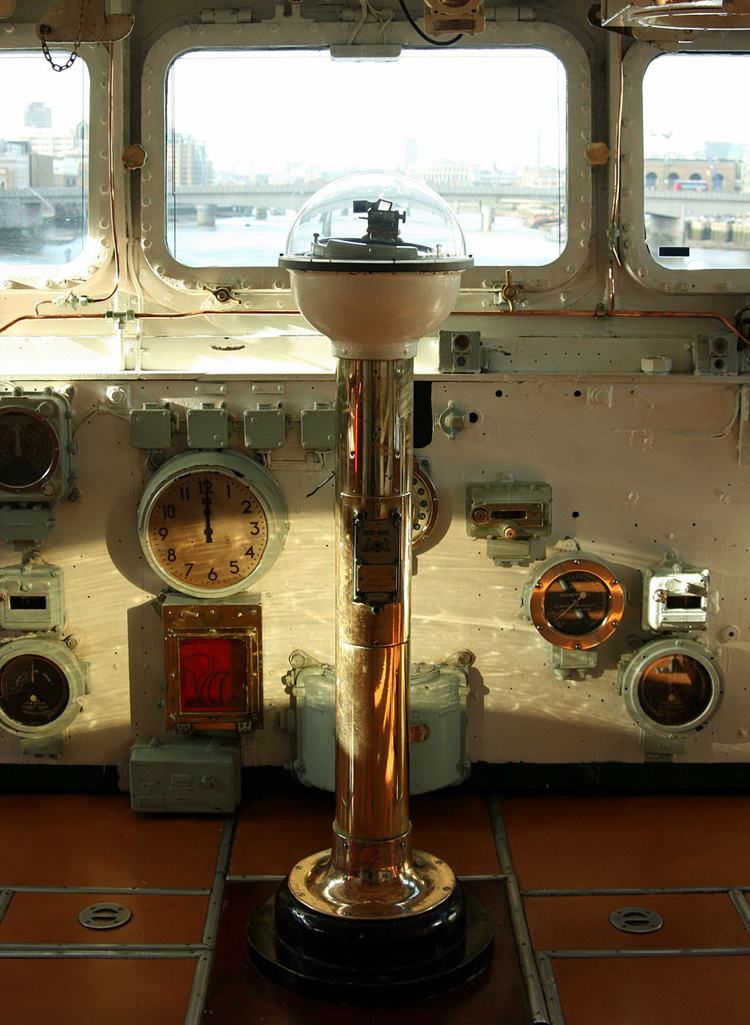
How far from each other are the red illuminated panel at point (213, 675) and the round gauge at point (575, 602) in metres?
1.06

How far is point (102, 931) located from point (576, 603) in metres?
1.93

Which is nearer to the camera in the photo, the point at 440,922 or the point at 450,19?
the point at 440,922

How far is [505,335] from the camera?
16.8 ft

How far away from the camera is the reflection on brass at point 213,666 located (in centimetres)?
507

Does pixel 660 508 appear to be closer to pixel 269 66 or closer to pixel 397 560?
pixel 397 560

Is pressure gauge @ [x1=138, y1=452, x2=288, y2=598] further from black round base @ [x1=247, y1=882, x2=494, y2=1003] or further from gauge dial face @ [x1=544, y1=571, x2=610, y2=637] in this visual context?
black round base @ [x1=247, y1=882, x2=494, y2=1003]

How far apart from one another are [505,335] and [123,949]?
2447 millimetres

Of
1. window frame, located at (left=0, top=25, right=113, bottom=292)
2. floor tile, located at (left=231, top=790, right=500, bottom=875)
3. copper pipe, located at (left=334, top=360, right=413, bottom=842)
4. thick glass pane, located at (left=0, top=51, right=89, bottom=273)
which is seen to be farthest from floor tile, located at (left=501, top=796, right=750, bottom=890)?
thick glass pane, located at (left=0, top=51, right=89, bottom=273)

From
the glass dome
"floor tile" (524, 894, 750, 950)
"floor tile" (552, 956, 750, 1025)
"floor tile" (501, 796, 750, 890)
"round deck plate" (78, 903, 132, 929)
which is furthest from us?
"floor tile" (501, 796, 750, 890)

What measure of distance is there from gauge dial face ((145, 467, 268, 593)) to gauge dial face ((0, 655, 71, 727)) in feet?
1.93

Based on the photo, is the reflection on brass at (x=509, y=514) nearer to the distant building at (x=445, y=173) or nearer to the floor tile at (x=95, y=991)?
the distant building at (x=445, y=173)

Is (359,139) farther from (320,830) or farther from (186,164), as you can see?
(320,830)

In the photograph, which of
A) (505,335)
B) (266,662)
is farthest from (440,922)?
(505,335)

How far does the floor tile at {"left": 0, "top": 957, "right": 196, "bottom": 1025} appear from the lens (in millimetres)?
3834
